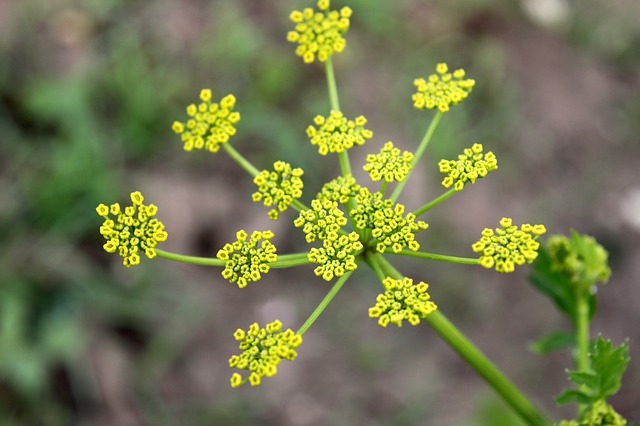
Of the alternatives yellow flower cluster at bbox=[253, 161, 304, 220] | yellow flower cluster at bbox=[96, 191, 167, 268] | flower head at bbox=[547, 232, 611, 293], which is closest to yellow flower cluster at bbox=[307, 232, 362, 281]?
yellow flower cluster at bbox=[253, 161, 304, 220]

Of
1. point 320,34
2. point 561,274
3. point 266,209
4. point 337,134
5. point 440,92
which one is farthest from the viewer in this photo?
point 266,209

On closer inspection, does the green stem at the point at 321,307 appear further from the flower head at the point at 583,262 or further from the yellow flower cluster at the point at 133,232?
the flower head at the point at 583,262

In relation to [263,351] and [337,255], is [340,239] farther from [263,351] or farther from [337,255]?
[263,351]

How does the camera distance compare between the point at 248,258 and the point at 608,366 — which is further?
the point at 608,366

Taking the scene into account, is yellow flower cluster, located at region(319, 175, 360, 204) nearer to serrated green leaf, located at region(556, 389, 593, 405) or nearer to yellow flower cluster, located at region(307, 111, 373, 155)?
yellow flower cluster, located at region(307, 111, 373, 155)

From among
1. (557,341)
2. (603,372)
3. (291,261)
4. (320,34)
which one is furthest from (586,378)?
(320,34)

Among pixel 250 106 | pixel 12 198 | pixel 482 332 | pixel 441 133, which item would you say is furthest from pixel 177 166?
pixel 482 332
